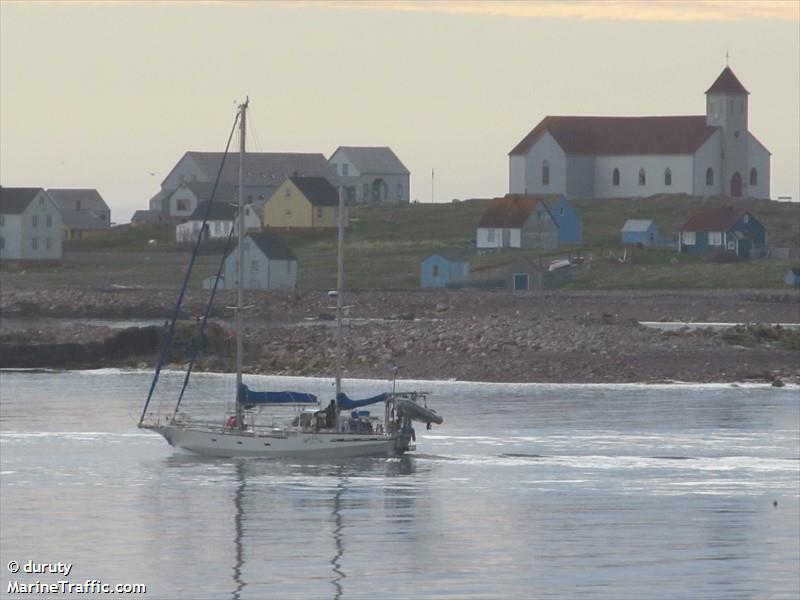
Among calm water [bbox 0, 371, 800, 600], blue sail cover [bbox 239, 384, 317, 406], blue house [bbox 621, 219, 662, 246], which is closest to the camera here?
calm water [bbox 0, 371, 800, 600]

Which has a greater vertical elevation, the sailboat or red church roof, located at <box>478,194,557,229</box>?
red church roof, located at <box>478,194,557,229</box>

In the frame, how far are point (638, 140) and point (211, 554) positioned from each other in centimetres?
11800

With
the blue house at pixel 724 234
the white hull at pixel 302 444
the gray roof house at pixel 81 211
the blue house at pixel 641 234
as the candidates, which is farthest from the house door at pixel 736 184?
the white hull at pixel 302 444

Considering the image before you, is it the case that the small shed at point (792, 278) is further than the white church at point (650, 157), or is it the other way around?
the white church at point (650, 157)

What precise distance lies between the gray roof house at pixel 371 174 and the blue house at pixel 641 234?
46.3 m

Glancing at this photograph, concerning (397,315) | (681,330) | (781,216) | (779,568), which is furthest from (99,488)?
(781,216)

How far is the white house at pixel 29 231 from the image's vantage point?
443ft

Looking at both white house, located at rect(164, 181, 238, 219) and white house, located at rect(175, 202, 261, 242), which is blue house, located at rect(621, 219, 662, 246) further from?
white house, located at rect(164, 181, 238, 219)

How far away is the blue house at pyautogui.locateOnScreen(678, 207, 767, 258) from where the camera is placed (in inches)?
4860

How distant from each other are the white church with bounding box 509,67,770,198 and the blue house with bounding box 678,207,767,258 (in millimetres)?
22400

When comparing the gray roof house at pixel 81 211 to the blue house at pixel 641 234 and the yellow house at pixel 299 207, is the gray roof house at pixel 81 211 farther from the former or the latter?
the blue house at pixel 641 234

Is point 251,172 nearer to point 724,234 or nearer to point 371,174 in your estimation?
point 371,174

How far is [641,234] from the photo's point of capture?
130500 millimetres

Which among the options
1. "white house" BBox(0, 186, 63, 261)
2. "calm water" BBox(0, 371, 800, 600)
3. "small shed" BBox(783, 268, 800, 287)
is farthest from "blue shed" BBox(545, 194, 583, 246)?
"calm water" BBox(0, 371, 800, 600)
